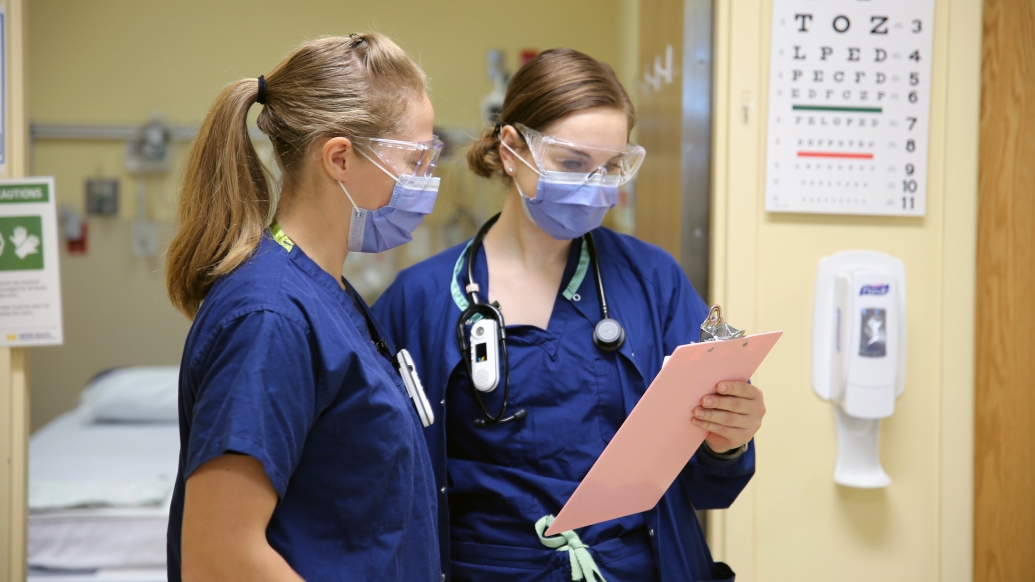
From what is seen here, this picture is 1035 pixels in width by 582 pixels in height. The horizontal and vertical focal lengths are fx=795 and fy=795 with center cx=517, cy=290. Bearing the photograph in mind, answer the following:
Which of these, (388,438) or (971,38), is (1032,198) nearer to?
(971,38)

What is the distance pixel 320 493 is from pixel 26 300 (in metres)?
0.98

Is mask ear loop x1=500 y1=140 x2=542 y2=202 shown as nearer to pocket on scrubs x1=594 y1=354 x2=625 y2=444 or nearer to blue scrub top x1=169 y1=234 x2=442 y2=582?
pocket on scrubs x1=594 y1=354 x2=625 y2=444

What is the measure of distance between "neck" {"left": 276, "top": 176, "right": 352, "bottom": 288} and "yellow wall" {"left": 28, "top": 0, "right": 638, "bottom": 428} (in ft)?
9.48

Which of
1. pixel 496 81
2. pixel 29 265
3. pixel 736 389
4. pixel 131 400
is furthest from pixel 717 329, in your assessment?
pixel 131 400

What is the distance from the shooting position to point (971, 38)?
5.45 feet

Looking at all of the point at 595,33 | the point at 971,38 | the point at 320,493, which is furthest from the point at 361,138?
the point at 595,33

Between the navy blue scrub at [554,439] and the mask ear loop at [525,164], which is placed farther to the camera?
the mask ear loop at [525,164]

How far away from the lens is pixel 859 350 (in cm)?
161

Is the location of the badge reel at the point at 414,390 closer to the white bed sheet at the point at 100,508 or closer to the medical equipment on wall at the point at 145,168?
the white bed sheet at the point at 100,508

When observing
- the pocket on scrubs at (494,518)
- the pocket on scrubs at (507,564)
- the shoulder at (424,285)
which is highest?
the shoulder at (424,285)

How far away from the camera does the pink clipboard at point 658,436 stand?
1.08 m

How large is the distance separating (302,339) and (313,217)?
0.23m

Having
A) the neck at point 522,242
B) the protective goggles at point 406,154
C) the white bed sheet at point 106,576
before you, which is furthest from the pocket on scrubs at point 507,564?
the white bed sheet at point 106,576

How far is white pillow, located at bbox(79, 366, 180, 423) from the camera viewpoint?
3.49 metres
